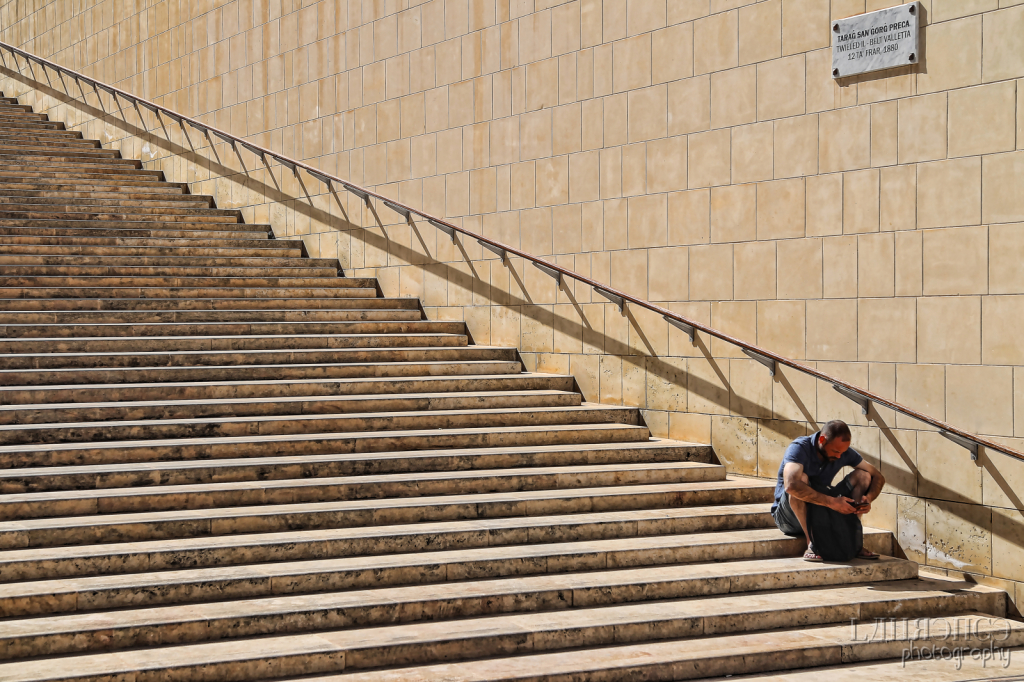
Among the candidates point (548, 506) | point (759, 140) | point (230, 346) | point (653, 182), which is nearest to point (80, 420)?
point (230, 346)

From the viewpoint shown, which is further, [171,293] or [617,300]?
[171,293]

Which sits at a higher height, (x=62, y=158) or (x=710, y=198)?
(x=62, y=158)

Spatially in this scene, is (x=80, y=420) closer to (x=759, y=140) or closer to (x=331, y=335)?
(x=331, y=335)

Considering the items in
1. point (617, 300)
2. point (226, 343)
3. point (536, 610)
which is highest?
point (617, 300)

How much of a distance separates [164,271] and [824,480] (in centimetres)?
631

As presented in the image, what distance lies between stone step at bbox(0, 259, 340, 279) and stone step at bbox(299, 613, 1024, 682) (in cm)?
551

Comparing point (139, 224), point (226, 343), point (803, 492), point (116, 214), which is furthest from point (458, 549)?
point (116, 214)

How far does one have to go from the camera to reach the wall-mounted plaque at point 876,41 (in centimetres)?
651

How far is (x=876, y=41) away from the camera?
668 cm

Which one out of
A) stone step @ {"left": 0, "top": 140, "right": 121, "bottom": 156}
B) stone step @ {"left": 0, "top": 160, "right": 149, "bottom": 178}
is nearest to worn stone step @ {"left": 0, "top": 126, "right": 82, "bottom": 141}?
stone step @ {"left": 0, "top": 140, "right": 121, "bottom": 156}

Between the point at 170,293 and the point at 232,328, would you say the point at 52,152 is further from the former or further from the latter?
the point at 232,328

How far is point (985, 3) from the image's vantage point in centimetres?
618

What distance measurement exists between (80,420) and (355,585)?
2.66 m

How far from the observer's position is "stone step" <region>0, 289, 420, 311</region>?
858cm
